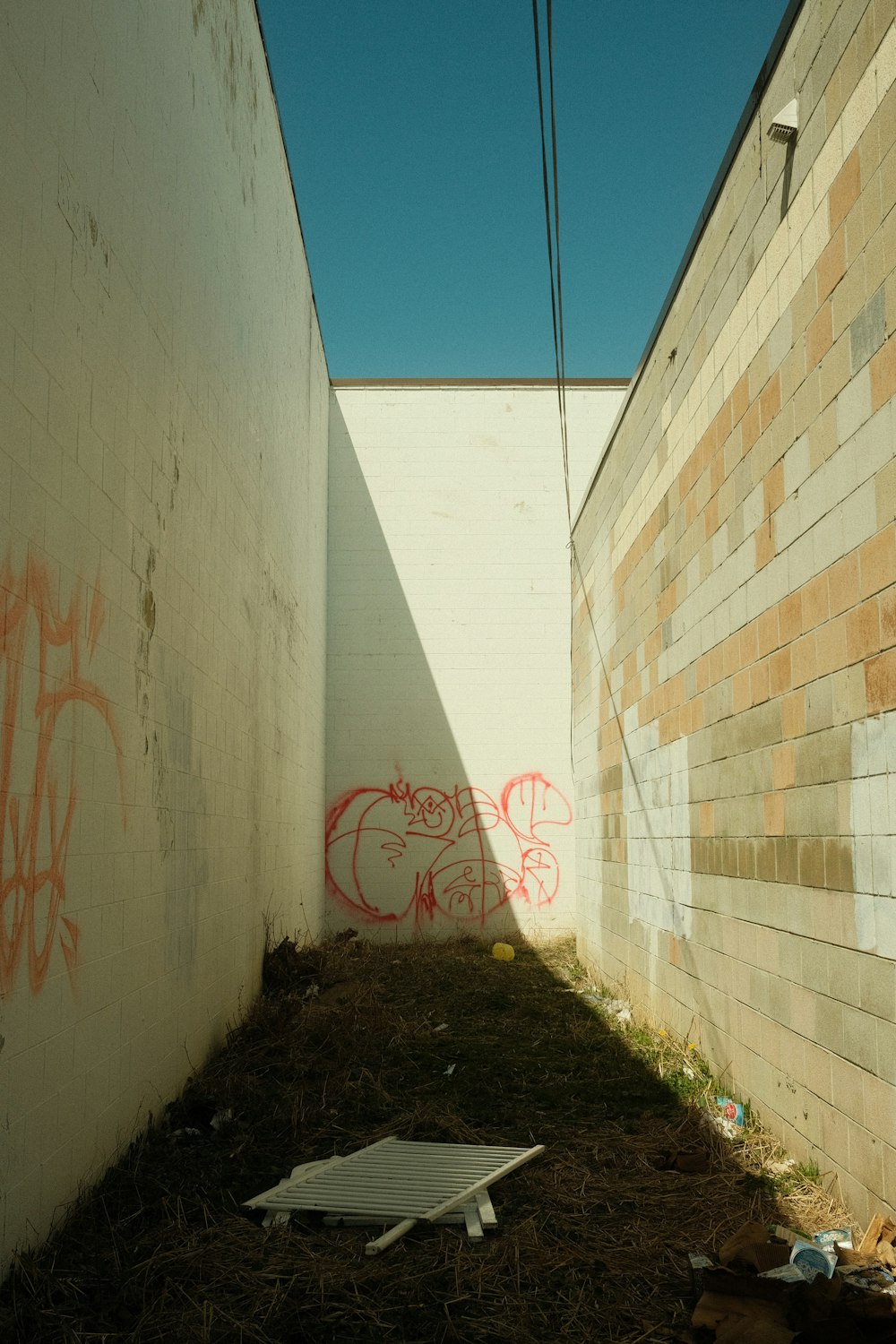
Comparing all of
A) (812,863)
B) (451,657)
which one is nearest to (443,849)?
(451,657)

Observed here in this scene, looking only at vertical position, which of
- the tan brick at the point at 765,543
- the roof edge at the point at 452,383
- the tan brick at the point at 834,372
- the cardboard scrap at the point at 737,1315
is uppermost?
the roof edge at the point at 452,383

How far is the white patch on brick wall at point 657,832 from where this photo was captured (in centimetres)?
614

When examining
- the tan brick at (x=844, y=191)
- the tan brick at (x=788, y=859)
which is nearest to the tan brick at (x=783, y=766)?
the tan brick at (x=788, y=859)

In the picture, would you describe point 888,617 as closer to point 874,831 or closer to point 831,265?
point 874,831

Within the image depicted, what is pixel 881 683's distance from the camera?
3412 millimetres

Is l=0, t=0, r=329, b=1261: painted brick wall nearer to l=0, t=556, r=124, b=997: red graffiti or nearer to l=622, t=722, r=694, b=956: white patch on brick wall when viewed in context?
l=0, t=556, r=124, b=997: red graffiti

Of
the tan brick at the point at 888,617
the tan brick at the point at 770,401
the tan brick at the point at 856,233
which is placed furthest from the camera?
the tan brick at the point at 770,401

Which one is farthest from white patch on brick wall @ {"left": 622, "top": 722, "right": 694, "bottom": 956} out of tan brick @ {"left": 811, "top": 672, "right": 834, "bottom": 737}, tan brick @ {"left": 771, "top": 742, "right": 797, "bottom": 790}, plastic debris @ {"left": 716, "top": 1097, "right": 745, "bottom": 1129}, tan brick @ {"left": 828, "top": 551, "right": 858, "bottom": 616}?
tan brick @ {"left": 828, "top": 551, "right": 858, "bottom": 616}

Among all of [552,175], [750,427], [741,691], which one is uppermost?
[552,175]

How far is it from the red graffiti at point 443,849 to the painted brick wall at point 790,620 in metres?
5.13

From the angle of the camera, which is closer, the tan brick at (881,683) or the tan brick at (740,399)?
the tan brick at (881,683)

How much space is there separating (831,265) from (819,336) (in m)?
0.25

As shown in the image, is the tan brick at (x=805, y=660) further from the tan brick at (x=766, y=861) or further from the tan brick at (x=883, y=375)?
the tan brick at (x=883, y=375)

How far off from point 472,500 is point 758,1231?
33.5 ft
